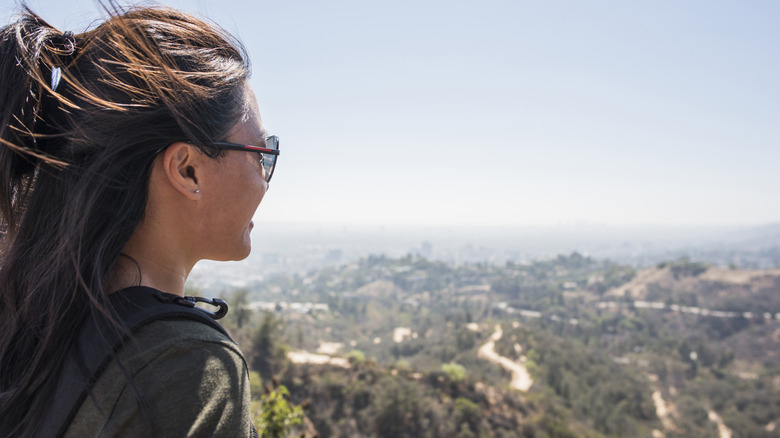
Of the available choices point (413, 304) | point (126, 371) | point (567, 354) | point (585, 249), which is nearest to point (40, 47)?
point (126, 371)

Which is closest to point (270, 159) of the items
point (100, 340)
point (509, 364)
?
point (100, 340)

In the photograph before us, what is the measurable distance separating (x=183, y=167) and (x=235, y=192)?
94mm

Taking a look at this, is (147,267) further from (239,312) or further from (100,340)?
(239,312)

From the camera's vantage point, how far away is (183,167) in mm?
701

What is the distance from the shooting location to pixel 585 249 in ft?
554

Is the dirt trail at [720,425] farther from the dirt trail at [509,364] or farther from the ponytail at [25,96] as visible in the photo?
the ponytail at [25,96]

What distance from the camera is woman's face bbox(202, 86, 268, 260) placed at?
28.9 inches

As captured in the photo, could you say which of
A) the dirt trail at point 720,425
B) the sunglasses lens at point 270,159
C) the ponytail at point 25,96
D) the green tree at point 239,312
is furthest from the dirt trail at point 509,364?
the ponytail at point 25,96

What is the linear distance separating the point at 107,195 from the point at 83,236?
7 cm

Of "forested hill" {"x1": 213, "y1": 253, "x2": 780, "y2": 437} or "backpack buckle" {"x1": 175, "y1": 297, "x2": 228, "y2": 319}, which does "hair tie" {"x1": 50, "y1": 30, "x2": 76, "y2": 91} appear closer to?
"backpack buckle" {"x1": 175, "y1": 297, "x2": 228, "y2": 319}

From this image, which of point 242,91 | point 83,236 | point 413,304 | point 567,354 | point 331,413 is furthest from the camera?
point 413,304

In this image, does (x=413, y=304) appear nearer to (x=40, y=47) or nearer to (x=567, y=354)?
(x=567, y=354)

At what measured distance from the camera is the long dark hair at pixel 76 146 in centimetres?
62

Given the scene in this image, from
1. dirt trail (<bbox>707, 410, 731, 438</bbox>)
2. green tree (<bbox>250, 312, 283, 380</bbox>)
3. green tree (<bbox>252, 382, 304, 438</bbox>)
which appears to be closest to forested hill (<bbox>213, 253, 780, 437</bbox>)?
green tree (<bbox>250, 312, 283, 380</bbox>)
